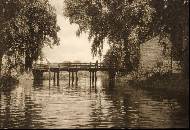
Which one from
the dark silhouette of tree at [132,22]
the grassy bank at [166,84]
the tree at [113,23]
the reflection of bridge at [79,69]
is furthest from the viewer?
the reflection of bridge at [79,69]

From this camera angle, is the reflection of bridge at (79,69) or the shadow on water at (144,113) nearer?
the shadow on water at (144,113)

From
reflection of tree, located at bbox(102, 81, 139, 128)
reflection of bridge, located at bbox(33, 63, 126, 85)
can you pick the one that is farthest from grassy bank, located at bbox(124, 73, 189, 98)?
reflection of bridge, located at bbox(33, 63, 126, 85)

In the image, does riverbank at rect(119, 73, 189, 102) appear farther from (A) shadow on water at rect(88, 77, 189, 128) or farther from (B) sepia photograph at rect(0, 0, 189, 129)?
(A) shadow on water at rect(88, 77, 189, 128)

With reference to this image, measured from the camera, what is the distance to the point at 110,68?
5978 centimetres

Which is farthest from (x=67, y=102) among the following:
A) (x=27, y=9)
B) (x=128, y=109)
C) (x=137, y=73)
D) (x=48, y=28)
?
(x=48, y=28)

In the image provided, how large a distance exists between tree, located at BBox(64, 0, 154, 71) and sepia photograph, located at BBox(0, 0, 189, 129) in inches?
4.4

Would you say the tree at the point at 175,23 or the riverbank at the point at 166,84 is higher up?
the tree at the point at 175,23

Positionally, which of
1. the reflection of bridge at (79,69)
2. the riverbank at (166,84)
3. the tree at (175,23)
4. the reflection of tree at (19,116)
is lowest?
the reflection of tree at (19,116)

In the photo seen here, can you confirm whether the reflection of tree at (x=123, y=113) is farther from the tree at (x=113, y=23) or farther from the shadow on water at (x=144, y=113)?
the tree at (x=113, y=23)

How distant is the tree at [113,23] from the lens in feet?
146

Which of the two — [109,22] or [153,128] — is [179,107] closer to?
[153,128]

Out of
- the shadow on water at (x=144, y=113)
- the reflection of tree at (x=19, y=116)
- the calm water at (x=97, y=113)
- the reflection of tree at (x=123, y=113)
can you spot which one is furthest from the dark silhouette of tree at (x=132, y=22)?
the reflection of tree at (x=19, y=116)

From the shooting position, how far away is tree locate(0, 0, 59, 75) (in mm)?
53725

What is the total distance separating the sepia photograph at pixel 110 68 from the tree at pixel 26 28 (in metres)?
0.12
